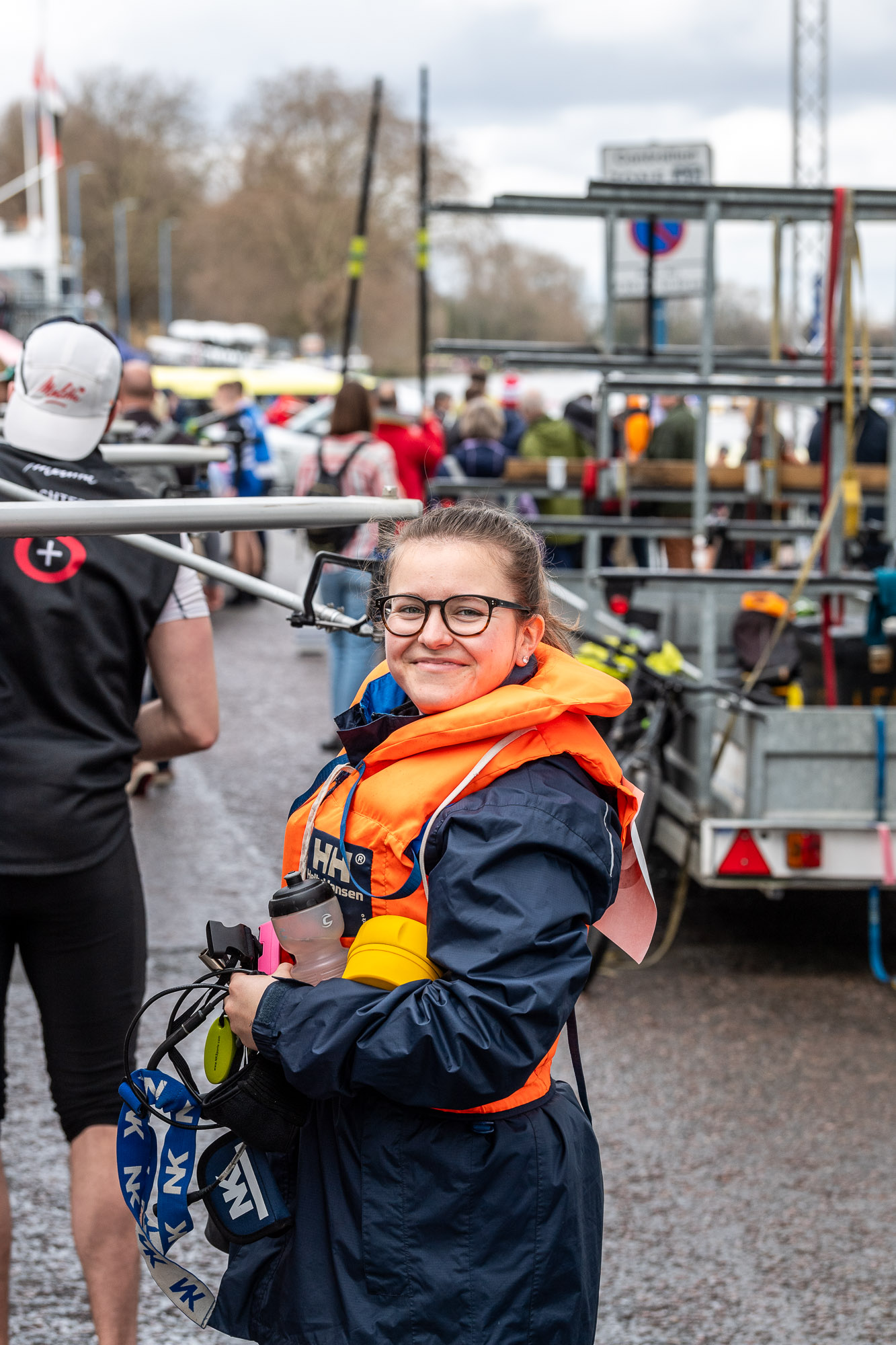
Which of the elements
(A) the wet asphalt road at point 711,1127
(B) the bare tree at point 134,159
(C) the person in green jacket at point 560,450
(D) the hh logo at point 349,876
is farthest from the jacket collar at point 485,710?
(B) the bare tree at point 134,159

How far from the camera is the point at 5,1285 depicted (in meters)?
2.63

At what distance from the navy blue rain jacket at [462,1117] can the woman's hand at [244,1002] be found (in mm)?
19

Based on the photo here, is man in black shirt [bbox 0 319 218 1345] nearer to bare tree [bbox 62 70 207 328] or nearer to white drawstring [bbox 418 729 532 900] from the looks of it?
white drawstring [bbox 418 729 532 900]

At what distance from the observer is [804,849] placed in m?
4.77

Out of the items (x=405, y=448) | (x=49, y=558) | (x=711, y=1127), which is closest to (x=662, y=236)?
(x=405, y=448)

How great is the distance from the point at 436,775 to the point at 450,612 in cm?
22

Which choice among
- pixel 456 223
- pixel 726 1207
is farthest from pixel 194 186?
pixel 726 1207

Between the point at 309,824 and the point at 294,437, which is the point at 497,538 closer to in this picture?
the point at 309,824

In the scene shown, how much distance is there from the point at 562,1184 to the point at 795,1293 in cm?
181

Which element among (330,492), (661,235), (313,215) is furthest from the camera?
(313,215)

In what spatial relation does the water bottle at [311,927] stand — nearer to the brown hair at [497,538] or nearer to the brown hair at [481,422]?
the brown hair at [497,538]

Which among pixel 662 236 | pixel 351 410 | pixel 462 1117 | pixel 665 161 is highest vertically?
pixel 665 161

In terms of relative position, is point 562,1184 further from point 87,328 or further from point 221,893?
point 221,893

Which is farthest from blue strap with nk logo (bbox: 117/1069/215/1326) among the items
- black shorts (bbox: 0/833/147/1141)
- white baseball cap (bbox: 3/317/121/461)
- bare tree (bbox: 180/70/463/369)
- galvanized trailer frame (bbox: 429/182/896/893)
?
bare tree (bbox: 180/70/463/369)
